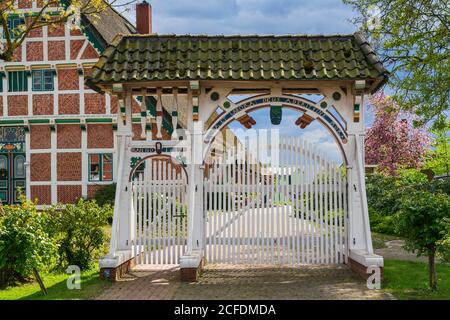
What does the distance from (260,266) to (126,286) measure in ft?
10.5

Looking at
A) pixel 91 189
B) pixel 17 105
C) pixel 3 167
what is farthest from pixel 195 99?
pixel 3 167

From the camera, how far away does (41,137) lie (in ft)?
86.5

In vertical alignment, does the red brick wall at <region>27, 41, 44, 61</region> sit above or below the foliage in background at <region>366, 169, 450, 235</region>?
above

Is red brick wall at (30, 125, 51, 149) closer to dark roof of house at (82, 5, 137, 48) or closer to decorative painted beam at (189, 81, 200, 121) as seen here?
dark roof of house at (82, 5, 137, 48)

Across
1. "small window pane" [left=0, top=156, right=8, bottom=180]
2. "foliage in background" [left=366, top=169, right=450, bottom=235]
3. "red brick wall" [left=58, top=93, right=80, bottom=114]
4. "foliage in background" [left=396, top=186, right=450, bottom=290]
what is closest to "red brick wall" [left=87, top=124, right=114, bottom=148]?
"red brick wall" [left=58, top=93, right=80, bottom=114]

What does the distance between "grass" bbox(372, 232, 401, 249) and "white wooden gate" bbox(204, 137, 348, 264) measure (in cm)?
484

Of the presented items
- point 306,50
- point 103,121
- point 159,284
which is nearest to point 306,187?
point 306,50

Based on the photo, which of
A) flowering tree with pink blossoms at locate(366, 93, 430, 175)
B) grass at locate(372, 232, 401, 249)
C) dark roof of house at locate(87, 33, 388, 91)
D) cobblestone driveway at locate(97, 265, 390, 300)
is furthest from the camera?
flowering tree with pink blossoms at locate(366, 93, 430, 175)

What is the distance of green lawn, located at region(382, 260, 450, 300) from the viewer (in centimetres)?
891

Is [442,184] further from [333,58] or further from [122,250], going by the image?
[122,250]

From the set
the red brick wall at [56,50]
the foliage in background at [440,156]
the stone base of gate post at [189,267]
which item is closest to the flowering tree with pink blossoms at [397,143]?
the foliage in background at [440,156]

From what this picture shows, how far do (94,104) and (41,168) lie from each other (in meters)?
3.93

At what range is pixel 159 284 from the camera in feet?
32.8

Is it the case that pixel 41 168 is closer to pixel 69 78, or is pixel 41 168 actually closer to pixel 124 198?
pixel 69 78
